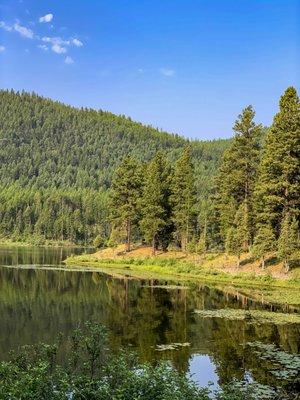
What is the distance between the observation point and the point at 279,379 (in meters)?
22.8

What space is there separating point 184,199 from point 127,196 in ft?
42.8

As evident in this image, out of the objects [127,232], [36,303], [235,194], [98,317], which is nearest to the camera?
[98,317]

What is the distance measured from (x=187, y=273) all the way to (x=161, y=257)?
45.0ft

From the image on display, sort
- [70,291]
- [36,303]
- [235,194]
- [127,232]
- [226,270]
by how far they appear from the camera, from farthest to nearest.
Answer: [127,232] < [235,194] < [226,270] < [70,291] < [36,303]

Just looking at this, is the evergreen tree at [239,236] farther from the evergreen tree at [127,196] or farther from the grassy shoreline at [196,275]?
the evergreen tree at [127,196]

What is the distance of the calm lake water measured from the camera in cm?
2636

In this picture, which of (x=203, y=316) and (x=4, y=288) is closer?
(x=203, y=316)

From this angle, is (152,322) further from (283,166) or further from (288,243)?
(283,166)

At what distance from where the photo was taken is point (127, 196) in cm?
9531

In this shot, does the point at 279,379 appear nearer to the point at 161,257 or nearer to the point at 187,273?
the point at 187,273

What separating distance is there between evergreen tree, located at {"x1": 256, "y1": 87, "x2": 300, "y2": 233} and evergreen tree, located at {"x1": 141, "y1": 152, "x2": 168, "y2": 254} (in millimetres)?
23866

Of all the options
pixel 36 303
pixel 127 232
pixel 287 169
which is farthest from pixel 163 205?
pixel 36 303

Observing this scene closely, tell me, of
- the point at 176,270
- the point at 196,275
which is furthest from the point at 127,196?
the point at 196,275

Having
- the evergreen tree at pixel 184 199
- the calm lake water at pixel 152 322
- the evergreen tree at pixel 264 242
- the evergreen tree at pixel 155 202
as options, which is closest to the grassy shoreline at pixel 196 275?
the evergreen tree at pixel 264 242
